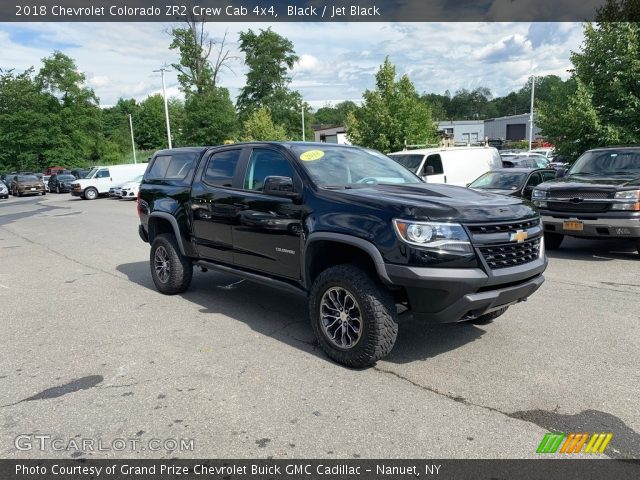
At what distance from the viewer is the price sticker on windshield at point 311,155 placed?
4.79 metres

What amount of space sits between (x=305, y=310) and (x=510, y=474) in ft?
10.9

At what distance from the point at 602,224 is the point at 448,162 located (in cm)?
659

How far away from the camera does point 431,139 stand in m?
20.9

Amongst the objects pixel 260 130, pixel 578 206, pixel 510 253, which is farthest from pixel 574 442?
pixel 260 130

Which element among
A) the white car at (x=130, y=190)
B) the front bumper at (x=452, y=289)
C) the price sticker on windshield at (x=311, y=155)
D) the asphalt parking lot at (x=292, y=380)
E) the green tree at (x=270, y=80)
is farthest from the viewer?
the green tree at (x=270, y=80)

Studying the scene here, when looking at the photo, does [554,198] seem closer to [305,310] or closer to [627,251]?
[627,251]

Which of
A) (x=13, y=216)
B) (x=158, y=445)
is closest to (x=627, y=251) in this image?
(x=158, y=445)

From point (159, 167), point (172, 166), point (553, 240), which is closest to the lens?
point (172, 166)

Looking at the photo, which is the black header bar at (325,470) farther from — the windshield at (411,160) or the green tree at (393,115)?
the green tree at (393,115)

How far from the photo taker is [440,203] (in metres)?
3.88

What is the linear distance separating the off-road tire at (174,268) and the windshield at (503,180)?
24.4 feet

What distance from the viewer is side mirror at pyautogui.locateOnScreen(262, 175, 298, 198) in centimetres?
446

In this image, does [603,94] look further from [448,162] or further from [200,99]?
[200,99]

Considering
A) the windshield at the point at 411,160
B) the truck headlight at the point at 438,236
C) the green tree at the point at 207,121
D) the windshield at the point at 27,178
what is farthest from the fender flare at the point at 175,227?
the windshield at the point at 27,178
